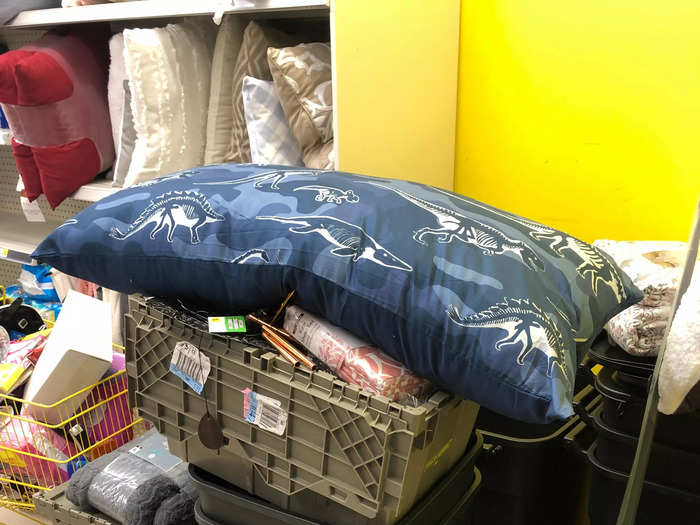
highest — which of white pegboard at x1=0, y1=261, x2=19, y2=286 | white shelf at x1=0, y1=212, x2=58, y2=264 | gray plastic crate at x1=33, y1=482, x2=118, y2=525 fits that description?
white shelf at x1=0, y1=212, x2=58, y2=264

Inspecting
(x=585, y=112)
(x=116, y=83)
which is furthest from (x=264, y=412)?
(x=116, y=83)

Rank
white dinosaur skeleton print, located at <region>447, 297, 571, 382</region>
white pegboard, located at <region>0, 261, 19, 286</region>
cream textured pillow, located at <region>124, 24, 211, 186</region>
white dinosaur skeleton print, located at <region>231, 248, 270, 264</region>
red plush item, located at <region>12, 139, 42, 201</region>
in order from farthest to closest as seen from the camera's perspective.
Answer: white pegboard, located at <region>0, 261, 19, 286</region> → red plush item, located at <region>12, 139, 42, 201</region> → cream textured pillow, located at <region>124, 24, 211, 186</region> → white dinosaur skeleton print, located at <region>231, 248, 270, 264</region> → white dinosaur skeleton print, located at <region>447, 297, 571, 382</region>

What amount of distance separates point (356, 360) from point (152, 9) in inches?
42.1

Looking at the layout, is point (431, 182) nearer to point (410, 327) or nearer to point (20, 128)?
point (410, 327)

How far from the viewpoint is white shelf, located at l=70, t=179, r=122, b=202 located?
166 cm

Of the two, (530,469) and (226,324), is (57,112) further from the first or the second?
(530,469)

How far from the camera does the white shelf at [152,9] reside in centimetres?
120

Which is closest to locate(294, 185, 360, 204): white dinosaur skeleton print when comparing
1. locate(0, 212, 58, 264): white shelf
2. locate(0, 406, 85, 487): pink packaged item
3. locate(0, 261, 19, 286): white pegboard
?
locate(0, 406, 85, 487): pink packaged item

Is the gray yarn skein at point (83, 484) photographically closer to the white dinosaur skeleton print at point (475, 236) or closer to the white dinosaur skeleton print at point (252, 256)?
the white dinosaur skeleton print at point (252, 256)

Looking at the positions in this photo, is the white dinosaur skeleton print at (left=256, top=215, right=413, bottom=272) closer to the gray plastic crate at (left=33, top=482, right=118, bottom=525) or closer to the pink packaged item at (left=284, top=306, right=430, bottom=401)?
the pink packaged item at (left=284, top=306, right=430, bottom=401)

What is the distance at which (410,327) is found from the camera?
699 millimetres

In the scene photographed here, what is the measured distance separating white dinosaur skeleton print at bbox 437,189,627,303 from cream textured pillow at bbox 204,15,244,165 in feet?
2.70

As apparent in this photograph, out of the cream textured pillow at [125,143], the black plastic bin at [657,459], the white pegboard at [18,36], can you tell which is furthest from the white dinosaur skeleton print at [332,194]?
the white pegboard at [18,36]

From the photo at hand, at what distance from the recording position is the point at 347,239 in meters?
0.74
